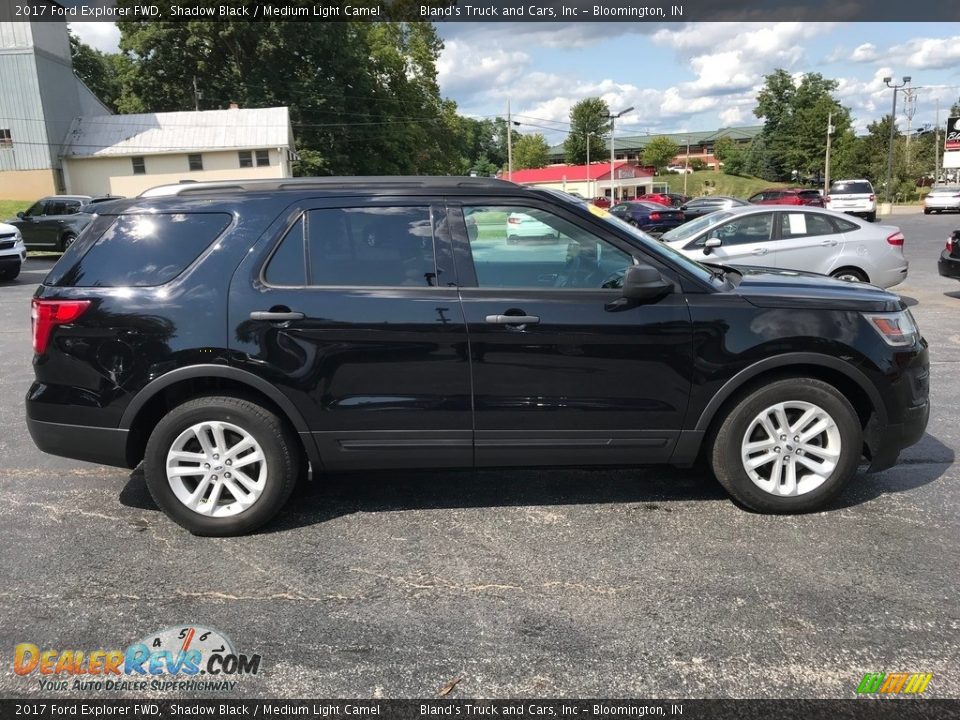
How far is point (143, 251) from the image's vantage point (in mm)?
3908

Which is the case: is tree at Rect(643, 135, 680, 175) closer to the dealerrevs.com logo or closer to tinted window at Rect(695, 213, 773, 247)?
tinted window at Rect(695, 213, 773, 247)

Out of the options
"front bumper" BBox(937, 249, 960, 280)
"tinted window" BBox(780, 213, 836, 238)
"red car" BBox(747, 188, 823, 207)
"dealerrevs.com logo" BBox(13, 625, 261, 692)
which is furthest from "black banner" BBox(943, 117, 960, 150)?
"dealerrevs.com logo" BBox(13, 625, 261, 692)

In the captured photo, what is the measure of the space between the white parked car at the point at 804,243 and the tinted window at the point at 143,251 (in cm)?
719

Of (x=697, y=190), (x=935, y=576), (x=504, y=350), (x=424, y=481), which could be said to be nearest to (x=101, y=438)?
(x=424, y=481)

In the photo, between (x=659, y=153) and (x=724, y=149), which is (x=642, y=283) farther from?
(x=724, y=149)

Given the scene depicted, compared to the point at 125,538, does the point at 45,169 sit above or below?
above

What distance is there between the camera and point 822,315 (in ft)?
12.8

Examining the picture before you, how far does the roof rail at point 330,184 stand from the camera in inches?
157

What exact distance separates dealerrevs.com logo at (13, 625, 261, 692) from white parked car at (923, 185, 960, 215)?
1747 inches

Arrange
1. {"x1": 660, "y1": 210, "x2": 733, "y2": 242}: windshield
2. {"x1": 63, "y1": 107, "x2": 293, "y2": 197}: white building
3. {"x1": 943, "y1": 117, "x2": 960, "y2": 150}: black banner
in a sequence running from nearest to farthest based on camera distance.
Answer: {"x1": 660, "y1": 210, "x2": 733, "y2": 242}: windshield → {"x1": 63, "y1": 107, "x2": 293, "y2": 197}: white building → {"x1": 943, "y1": 117, "x2": 960, "y2": 150}: black banner

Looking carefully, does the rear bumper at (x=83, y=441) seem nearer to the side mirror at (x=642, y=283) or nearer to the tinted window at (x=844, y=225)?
the side mirror at (x=642, y=283)

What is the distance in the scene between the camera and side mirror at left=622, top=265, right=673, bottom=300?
3732 millimetres

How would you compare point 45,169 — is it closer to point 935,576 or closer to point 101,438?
point 101,438

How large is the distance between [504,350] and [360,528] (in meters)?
1.25
